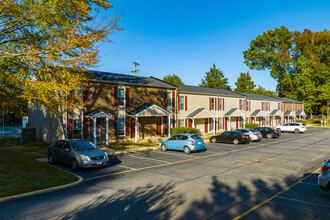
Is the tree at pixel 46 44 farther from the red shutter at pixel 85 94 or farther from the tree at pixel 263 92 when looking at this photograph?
the tree at pixel 263 92

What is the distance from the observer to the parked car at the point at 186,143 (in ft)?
63.1

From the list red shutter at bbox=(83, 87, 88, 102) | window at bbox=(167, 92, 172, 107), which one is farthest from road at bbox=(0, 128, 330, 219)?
window at bbox=(167, 92, 172, 107)

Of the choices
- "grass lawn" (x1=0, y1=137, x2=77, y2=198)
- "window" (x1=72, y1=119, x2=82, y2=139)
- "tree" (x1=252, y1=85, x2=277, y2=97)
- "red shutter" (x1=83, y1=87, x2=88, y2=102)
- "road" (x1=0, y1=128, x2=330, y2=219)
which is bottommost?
"road" (x1=0, y1=128, x2=330, y2=219)

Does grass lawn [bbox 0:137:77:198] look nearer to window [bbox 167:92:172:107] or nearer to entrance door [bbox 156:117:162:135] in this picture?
entrance door [bbox 156:117:162:135]

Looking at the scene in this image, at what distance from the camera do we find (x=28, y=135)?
26234 mm

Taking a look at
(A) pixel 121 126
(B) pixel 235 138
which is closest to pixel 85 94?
(A) pixel 121 126

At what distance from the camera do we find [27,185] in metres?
10.3

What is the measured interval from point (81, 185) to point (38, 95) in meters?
5.30

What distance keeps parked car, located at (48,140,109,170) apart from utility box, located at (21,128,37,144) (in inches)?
514

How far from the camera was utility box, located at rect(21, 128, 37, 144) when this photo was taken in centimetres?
2589

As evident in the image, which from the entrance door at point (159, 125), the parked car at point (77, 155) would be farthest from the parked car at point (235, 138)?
the parked car at point (77, 155)

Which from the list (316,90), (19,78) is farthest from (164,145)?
(316,90)

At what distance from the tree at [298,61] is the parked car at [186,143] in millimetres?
53667

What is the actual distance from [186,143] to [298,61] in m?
61.7
